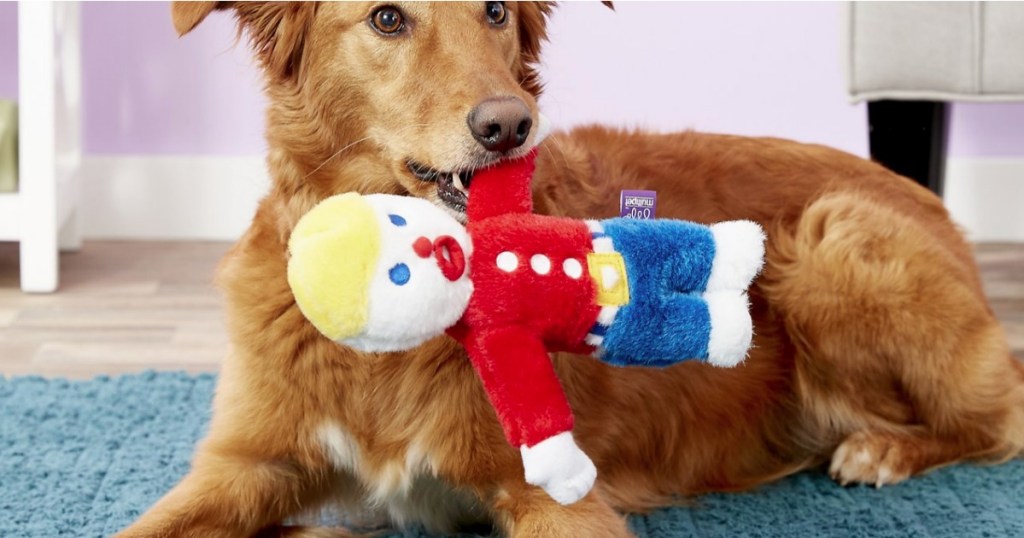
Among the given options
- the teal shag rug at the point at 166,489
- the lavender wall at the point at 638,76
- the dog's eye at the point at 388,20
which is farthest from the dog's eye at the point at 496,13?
the lavender wall at the point at 638,76

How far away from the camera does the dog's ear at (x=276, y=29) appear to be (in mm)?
1780

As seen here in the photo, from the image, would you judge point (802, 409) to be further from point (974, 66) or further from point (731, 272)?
point (974, 66)

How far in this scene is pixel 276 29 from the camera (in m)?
1.80

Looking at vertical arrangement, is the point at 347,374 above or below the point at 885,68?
below

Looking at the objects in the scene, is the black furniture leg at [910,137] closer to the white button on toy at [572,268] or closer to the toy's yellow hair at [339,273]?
the white button on toy at [572,268]

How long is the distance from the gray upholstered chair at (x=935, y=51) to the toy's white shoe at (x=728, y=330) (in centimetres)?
176

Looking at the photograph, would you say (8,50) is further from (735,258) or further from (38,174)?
(735,258)

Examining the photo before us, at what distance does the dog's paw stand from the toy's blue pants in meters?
0.94

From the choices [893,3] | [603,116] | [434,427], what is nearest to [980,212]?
[603,116]

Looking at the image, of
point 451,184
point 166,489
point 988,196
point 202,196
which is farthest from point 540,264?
point 988,196

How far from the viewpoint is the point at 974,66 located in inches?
120

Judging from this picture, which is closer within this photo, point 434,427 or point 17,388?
point 434,427

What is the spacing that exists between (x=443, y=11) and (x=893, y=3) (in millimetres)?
1651

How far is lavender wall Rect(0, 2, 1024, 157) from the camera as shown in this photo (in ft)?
14.1
